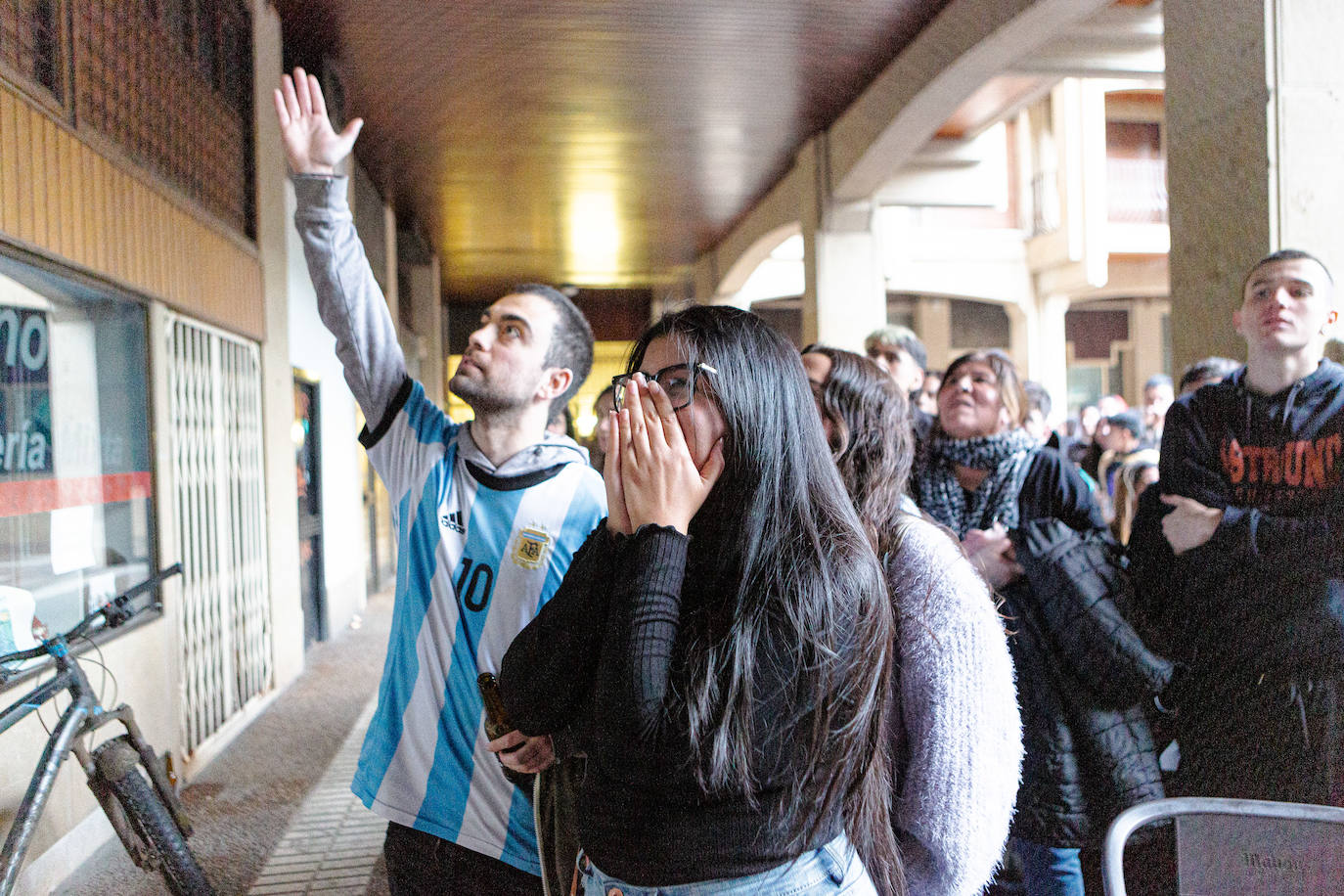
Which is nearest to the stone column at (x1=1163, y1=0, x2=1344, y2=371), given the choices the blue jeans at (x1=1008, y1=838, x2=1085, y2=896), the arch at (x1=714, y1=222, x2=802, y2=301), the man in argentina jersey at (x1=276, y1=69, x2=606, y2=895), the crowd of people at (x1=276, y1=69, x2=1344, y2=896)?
the crowd of people at (x1=276, y1=69, x2=1344, y2=896)

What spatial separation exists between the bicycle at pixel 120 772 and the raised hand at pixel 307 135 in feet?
4.41

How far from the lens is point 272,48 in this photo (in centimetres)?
623

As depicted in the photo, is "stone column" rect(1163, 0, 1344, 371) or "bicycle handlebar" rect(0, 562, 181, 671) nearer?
"bicycle handlebar" rect(0, 562, 181, 671)

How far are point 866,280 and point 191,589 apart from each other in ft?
23.6

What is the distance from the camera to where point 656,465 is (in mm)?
1191

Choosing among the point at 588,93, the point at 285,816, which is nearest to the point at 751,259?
the point at 588,93

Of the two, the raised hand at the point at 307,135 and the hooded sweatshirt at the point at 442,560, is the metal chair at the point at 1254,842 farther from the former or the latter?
the raised hand at the point at 307,135

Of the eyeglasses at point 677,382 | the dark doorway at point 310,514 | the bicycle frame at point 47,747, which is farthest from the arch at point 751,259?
the eyeglasses at point 677,382

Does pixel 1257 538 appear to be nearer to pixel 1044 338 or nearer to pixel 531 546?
pixel 531 546

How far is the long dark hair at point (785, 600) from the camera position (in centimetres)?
113

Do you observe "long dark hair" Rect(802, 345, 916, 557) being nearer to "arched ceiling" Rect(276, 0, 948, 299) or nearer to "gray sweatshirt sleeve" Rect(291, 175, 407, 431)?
"gray sweatshirt sleeve" Rect(291, 175, 407, 431)

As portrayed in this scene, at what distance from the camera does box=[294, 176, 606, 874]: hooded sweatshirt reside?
5.89 ft

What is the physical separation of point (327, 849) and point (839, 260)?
24.9 ft

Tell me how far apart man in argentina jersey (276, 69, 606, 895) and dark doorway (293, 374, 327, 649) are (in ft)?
18.0
